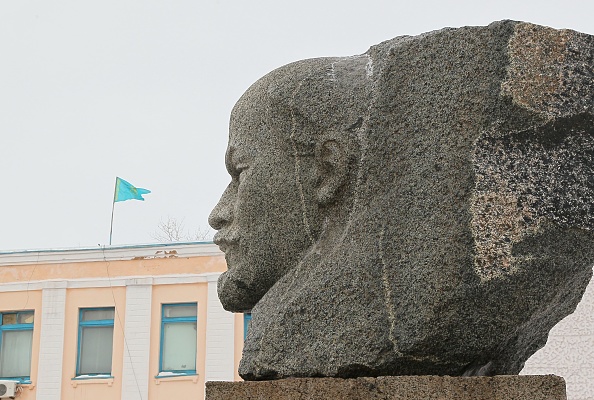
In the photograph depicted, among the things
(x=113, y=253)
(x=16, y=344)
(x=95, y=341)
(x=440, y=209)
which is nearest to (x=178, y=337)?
(x=95, y=341)

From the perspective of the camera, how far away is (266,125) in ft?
11.2

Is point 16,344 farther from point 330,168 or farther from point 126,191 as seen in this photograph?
point 330,168

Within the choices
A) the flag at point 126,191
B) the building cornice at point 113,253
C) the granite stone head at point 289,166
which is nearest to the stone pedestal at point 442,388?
the granite stone head at point 289,166

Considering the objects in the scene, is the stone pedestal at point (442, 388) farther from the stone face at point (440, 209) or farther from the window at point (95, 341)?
the window at point (95, 341)

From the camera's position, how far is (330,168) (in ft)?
10.7

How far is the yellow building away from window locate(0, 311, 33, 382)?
0.33 feet

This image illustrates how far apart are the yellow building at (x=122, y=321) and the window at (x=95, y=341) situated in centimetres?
1

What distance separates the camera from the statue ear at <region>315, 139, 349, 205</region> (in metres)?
3.20

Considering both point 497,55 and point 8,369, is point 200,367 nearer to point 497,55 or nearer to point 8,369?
point 8,369

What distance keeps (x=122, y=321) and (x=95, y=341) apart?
22.1 inches

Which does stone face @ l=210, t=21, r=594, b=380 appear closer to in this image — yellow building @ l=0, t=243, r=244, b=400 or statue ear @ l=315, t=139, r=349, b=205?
statue ear @ l=315, t=139, r=349, b=205

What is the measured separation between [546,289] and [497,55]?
0.73 metres

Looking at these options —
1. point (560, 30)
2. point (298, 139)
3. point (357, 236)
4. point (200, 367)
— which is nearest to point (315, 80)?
point (298, 139)

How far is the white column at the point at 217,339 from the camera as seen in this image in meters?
13.7
